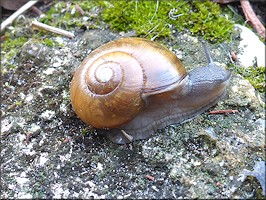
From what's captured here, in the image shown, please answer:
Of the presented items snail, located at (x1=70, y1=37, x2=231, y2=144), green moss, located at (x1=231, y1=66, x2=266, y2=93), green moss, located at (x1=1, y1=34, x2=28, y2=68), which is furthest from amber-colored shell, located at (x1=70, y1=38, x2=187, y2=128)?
green moss, located at (x1=1, y1=34, x2=28, y2=68)

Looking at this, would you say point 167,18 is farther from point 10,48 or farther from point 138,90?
point 10,48

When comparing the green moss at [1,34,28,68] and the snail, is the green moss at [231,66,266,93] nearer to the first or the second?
the snail

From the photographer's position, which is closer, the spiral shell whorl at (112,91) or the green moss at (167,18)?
the spiral shell whorl at (112,91)

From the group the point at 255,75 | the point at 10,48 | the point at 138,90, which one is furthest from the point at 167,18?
the point at 10,48

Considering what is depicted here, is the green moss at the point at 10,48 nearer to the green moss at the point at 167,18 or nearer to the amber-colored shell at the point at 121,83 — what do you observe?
the green moss at the point at 167,18

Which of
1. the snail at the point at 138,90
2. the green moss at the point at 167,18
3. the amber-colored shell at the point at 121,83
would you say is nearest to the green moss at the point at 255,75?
the snail at the point at 138,90

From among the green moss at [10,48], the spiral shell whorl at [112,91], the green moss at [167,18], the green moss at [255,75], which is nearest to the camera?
the spiral shell whorl at [112,91]
